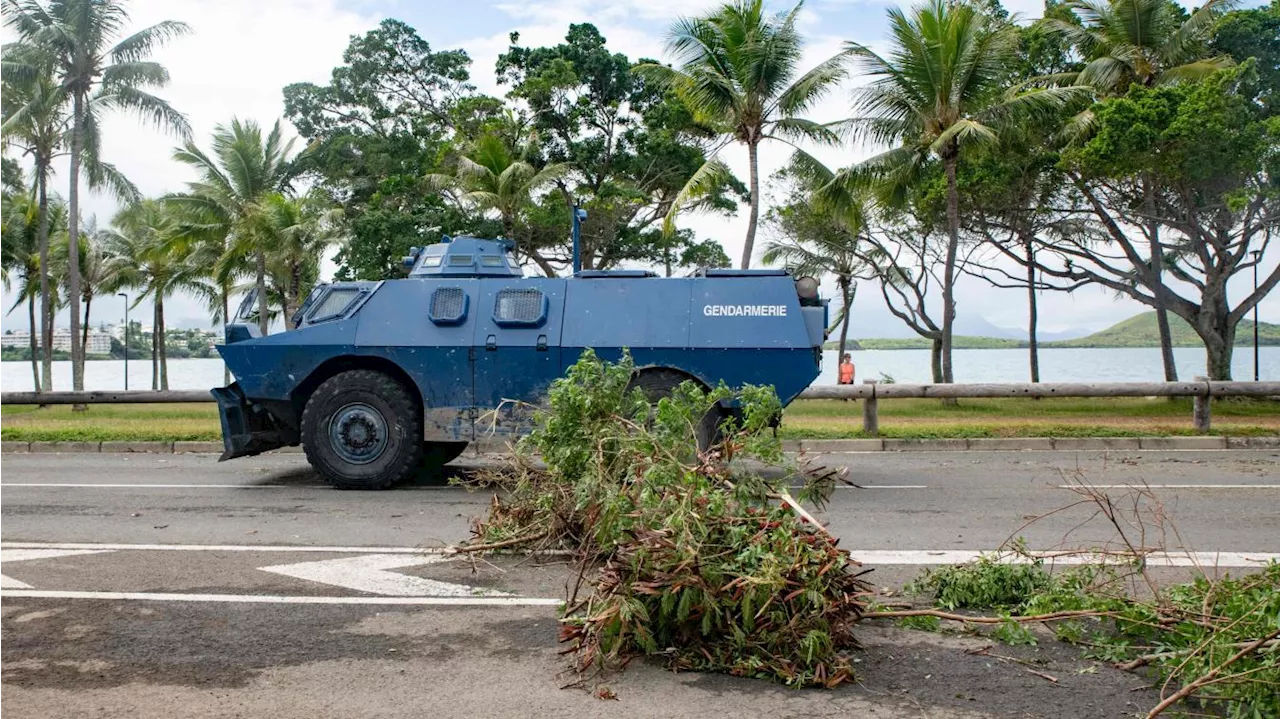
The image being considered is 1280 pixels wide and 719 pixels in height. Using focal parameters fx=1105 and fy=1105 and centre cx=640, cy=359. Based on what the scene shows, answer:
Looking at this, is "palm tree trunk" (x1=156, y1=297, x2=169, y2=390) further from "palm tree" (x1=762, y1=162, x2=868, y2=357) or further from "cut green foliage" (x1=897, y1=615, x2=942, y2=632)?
"cut green foliage" (x1=897, y1=615, x2=942, y2=632)

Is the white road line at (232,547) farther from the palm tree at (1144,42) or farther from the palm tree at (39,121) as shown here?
the palm tree at (39,121)

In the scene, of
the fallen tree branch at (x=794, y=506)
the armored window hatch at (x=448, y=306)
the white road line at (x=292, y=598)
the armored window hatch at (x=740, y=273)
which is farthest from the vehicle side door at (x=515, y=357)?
the fallen tree branch at (x=794, y=506)

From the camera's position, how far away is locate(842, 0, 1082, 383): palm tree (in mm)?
21891

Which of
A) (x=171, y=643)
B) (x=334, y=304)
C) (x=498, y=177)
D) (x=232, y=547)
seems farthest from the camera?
(x=498, y=177)

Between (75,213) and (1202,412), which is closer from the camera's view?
(1202,412)

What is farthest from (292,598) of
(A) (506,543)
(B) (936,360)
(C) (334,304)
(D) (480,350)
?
(B) (936,360)

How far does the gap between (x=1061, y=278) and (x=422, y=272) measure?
23.6 metres

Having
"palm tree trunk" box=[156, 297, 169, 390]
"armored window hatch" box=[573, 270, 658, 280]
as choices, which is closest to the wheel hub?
"armored window hatch" box=[573, 270, 658, 280]

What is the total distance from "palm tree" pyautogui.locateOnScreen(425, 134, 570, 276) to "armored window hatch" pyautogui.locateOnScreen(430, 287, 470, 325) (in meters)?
16.9

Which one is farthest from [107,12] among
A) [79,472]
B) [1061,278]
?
[1061,278]

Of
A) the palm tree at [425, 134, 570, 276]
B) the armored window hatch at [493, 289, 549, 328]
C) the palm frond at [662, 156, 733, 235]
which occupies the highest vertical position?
the palm tree at [425, 134, 570, 276]

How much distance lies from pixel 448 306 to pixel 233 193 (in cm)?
2831

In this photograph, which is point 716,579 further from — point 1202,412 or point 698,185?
point 698,185

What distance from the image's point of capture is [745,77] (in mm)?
23188
